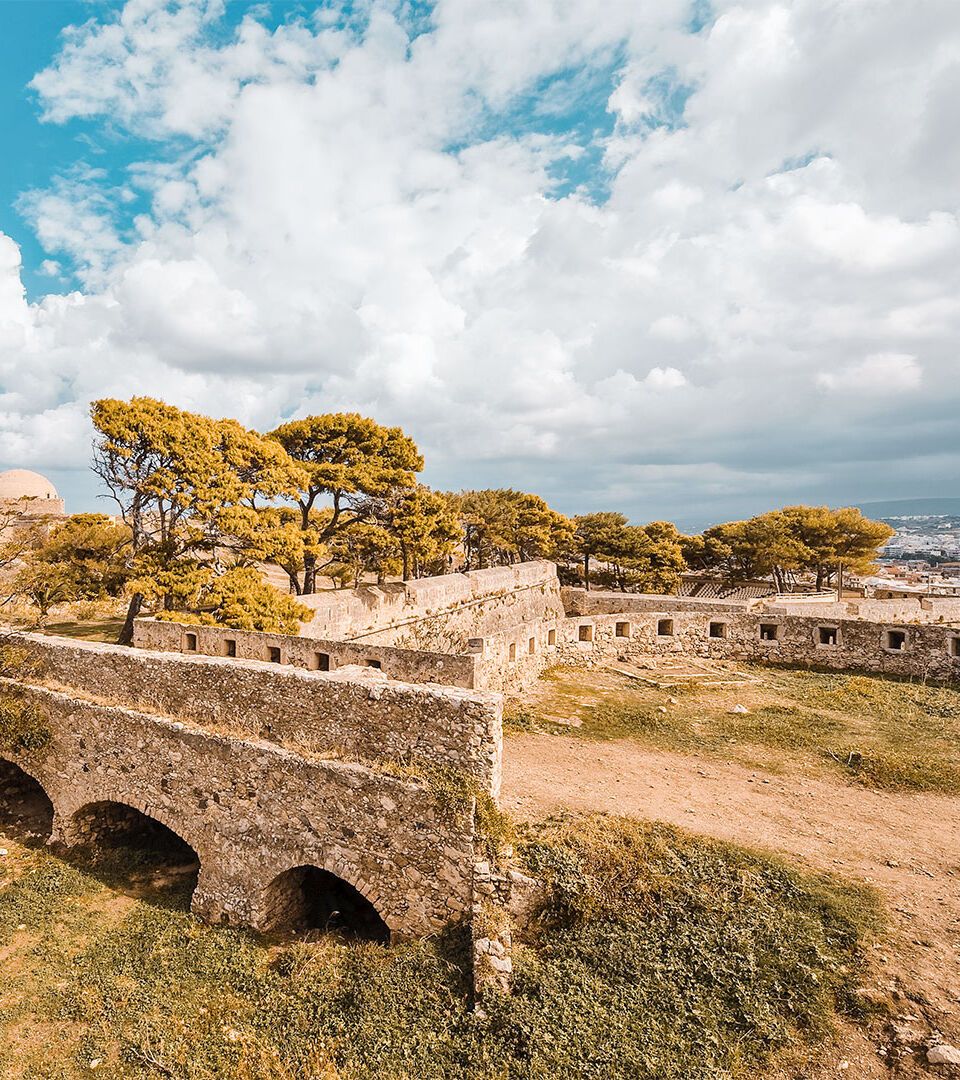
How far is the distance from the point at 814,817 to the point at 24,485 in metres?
63.1

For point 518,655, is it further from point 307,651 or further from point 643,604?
point 643,604

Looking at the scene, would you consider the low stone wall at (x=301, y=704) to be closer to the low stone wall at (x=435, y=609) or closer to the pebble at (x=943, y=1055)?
the pebble at (x=943, y=1055)

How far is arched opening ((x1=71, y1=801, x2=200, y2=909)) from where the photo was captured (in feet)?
35.9

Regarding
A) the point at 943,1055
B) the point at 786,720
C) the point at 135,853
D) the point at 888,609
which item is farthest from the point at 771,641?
the point at 135,853

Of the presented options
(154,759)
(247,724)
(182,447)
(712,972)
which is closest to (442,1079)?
(712,972)

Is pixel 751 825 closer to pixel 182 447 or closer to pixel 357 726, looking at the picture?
pixel 357 726

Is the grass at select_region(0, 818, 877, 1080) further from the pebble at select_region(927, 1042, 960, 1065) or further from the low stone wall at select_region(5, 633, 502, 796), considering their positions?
the low stone wall at select_region(5, 633, 502, 796)

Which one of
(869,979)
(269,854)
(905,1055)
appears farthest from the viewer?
(269,854)

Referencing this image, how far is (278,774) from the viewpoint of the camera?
9875 mm

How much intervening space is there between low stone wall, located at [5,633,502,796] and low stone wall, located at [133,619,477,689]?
268cm

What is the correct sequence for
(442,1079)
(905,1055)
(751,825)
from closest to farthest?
(905,1055) < (442,1079) < (751,825)

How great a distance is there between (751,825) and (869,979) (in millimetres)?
3826

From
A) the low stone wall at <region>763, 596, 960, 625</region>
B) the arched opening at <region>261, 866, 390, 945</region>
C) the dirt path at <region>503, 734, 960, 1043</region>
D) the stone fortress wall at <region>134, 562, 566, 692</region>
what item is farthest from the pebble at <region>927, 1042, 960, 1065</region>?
the low stone wall at <region>763, 596, 960, 625</region>

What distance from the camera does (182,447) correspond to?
18219 mm
